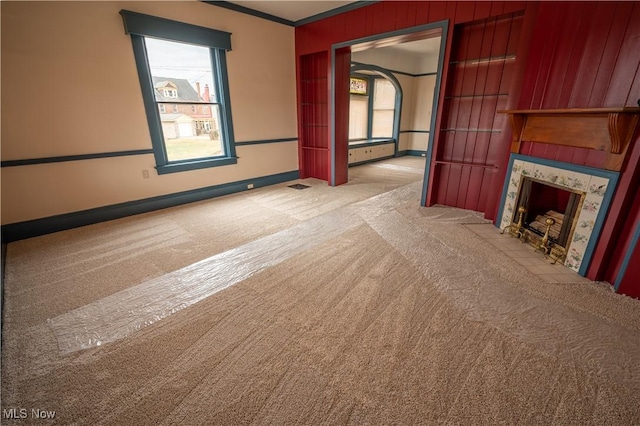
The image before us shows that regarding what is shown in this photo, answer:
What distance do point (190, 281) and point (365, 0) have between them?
4.04 metres

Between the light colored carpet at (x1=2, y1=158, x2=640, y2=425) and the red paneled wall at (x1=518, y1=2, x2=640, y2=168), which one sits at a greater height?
the red paneled wall at (x1=518, y1=2, x2=640, y2=168)

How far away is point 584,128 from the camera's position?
84.5 inches

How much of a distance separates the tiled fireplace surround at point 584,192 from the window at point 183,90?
159 inches

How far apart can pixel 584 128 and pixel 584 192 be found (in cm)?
51

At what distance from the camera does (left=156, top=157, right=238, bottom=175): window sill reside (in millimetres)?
3721

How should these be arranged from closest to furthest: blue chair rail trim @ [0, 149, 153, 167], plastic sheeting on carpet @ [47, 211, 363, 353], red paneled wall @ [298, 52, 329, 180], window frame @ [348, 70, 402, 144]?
plastic sheeting on carpet @ [47, 211, 363, 353] → blue chair rail trim @ [0, 149, 153, 167] → red paneled wall @ [298, 52, 329, 180] → window frame @ [348, 70, 402, 144]

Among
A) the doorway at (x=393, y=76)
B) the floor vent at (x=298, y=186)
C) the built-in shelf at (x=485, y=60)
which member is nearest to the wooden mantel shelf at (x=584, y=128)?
the built-in shelf at (x=485, y=60)

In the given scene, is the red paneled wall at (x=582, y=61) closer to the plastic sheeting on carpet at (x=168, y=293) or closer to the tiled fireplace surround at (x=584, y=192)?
the tiled fireplace surround at (x=584, y=192)

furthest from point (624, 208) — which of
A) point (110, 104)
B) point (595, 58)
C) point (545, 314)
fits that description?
point (110, 104)

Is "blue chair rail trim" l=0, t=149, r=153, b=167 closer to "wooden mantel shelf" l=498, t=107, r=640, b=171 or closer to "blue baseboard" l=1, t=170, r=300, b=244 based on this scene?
"blue baseboard" l=1, t=170, r=300, b=244

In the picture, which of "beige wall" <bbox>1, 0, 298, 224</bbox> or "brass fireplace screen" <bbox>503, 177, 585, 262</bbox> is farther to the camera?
"beige wall" <bbox>1, 0, 298, 224</bbox>

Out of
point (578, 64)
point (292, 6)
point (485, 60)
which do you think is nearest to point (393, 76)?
point (292, 6)

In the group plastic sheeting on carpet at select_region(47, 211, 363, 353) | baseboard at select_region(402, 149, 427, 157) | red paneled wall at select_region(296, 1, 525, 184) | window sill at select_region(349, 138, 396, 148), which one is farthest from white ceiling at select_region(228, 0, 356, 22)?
baseboard at select_region(402, 149, 427, 157)

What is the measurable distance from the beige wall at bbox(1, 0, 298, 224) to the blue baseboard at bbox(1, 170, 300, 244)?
67mm
